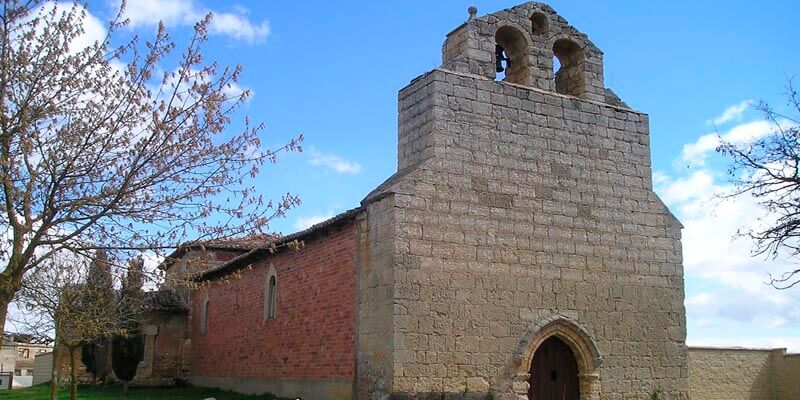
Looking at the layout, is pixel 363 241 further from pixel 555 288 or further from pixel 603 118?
pixel 603 118

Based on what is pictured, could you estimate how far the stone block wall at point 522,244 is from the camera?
13031 millimetres

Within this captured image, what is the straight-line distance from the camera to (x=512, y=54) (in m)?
15.5

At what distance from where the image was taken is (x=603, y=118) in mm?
15531

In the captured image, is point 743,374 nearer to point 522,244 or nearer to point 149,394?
point 522,244

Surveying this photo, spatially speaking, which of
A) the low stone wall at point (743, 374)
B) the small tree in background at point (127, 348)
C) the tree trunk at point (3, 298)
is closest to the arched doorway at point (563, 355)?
the low stone wall at point (743, 374)

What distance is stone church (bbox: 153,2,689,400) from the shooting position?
13062 millimetres

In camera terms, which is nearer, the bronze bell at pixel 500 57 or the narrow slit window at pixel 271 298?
the bronze bell at pixel 500 57

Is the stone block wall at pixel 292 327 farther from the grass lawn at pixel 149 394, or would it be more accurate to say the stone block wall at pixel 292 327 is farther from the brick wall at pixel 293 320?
the grass lawn at pixel 149 394

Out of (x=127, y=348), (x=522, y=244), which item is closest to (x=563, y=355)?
(x=522, y=244)

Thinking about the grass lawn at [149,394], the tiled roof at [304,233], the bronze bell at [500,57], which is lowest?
the grass lawn at [149,394]

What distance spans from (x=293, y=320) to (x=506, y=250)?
591cm

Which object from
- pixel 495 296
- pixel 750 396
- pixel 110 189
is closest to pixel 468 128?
pixel 495 296

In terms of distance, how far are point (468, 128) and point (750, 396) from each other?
1226cm

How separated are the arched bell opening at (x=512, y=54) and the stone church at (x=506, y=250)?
0.03m
